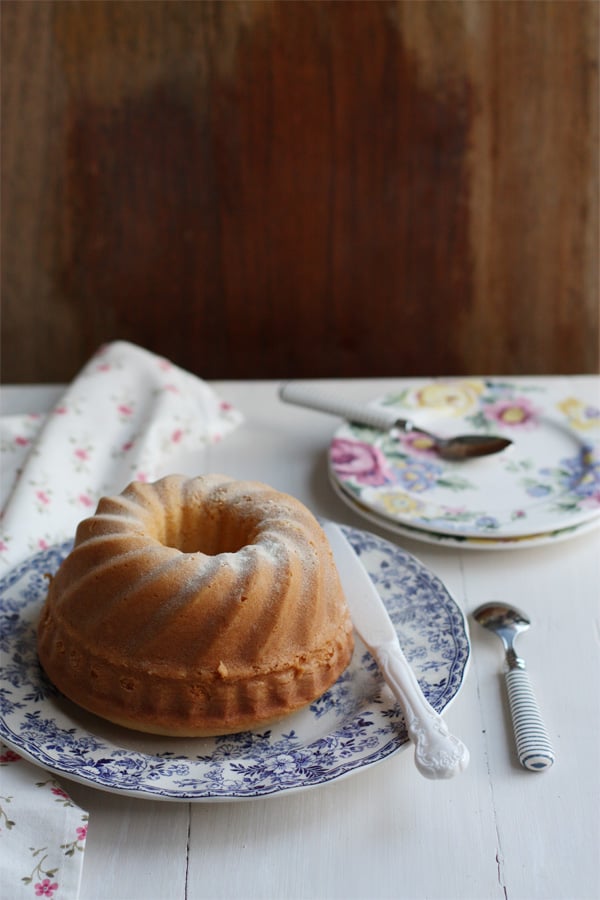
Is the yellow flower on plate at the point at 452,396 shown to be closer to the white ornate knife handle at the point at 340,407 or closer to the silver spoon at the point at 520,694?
the white ornate knife handle at the point at 340,407

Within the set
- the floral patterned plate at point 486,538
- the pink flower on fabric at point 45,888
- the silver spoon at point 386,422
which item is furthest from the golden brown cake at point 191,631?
the silver spoon at point 386,422

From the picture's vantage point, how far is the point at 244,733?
0.91m

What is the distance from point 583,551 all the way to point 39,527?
66 centimetres

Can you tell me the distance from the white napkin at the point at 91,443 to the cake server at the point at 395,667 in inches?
11.6

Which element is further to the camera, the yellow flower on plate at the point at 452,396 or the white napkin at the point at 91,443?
the yellow flower on plate at the point at 452,396

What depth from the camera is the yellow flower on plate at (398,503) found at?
49.2 inches

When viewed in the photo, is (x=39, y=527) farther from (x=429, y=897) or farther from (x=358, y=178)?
(x=358, y=178)

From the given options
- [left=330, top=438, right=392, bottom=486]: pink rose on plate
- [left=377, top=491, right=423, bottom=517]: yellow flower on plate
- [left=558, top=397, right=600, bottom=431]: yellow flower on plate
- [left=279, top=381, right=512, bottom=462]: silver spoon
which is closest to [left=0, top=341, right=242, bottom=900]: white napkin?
[left=279, top=381, right=512, bottom=462]: silver spoon

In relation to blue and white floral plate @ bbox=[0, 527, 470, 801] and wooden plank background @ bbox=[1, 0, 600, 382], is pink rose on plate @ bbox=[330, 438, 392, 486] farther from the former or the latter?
wooden plank background @ bbox=[1, 0, 600, 382]

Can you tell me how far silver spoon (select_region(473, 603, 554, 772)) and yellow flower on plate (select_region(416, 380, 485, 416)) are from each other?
0.52 m

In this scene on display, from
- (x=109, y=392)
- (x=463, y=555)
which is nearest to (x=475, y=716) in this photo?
(x=463, y=555)

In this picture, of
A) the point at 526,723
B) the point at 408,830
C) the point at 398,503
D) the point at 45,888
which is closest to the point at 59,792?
the point at 45,888

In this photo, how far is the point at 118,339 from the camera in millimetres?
2053

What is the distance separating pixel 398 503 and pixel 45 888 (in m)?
0.66
